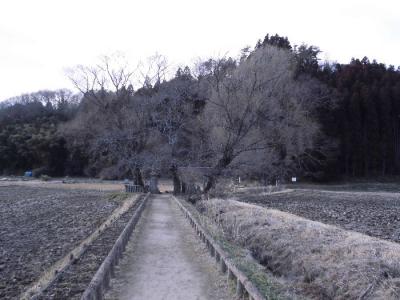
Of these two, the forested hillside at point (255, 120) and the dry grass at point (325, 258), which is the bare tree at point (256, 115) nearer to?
the forested hillside at point (255, 120)

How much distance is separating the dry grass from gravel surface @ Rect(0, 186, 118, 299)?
4854 mm

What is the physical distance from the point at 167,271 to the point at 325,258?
9.64 feet

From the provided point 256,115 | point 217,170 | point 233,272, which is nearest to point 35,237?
point 233,272

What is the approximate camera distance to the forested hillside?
3050 cm

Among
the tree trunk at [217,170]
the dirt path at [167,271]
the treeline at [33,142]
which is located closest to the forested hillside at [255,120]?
the tree trunk at [217,170]

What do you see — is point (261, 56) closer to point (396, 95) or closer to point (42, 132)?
point (396, 95)

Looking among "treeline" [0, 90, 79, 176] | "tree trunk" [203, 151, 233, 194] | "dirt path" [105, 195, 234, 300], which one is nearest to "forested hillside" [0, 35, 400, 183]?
"tree trunk" [203, 151, 233, 194]

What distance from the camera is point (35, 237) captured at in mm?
15000

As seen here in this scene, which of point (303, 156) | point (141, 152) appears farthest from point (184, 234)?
point (303, 156)

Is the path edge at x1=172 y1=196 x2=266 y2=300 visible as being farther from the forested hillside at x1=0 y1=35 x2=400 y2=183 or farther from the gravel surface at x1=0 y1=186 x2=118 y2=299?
the forested hillside at x1=0 y1=35 x2=400 y2=183

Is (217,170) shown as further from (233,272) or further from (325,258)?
(233,272)

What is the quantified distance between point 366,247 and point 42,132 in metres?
69.3

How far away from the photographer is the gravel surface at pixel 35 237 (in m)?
9.47

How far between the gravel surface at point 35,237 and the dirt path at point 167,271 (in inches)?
74.9
